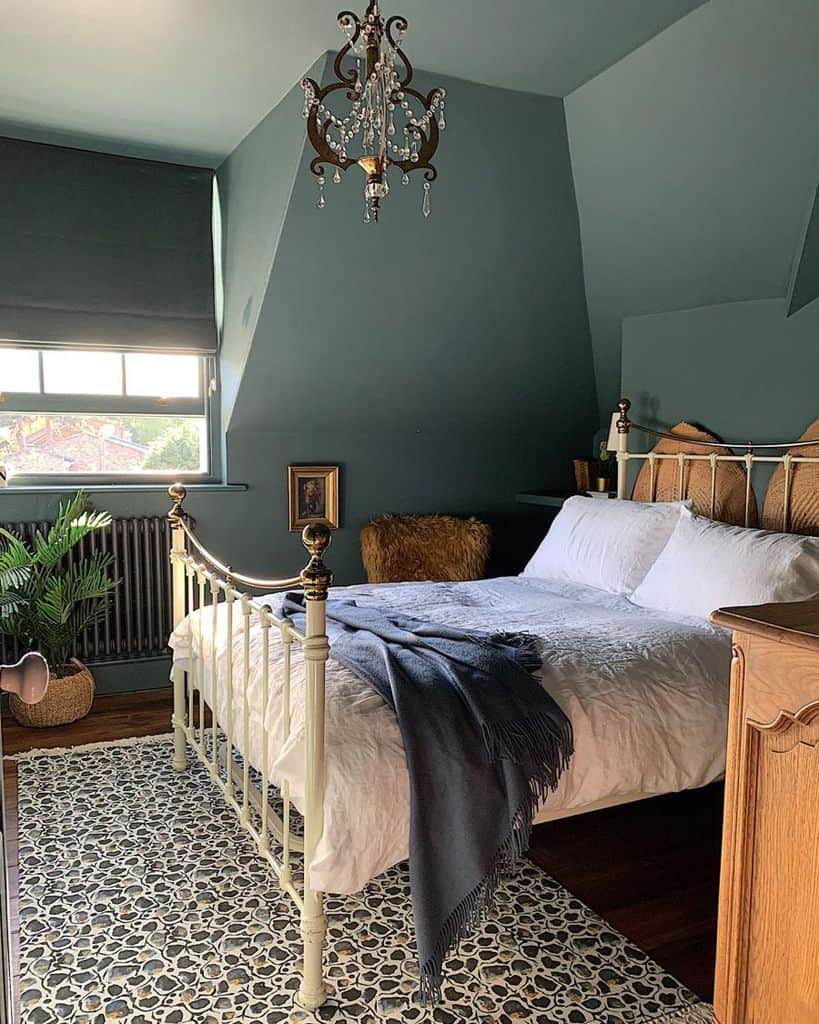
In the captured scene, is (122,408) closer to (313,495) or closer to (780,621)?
(313,495)

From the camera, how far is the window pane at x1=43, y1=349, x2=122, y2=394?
14.1 ft

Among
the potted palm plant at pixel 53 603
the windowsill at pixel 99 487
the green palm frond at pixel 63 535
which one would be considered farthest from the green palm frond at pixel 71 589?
the windowsill at pixel 99 487

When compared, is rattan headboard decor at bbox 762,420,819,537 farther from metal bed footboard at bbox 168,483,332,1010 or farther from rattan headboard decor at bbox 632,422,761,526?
metal bed footboard at bbox 168,483,332,1010

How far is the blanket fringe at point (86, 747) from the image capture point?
11.5 feet

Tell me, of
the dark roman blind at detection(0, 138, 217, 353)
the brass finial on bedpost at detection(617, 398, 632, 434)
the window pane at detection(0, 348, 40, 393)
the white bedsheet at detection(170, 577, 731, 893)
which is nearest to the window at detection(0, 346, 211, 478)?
the window pane at detection(0, 348, 40, 393)

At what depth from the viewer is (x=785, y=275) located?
3.57 meters

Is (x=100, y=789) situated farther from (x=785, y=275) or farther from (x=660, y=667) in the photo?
(x=785, y=275)

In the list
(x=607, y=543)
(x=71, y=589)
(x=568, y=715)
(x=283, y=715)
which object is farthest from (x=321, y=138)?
(x=71, y=589)

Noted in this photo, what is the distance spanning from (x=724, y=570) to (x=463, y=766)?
142cm

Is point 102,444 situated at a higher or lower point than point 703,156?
lower

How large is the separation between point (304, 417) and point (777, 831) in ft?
12.3

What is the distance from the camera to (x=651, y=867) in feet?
8.95

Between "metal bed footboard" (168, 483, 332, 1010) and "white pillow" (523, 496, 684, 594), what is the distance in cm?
145

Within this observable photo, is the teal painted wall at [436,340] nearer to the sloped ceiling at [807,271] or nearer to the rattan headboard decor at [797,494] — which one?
the sloped ceiling at [807,271]
